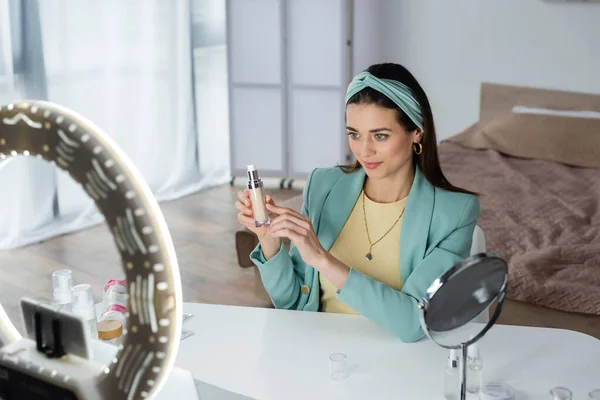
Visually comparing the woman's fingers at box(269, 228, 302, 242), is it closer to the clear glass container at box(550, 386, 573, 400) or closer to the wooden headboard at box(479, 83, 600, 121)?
the clear glass container at box(550, 386, 573, 400)

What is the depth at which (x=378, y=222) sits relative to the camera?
1.94 metres

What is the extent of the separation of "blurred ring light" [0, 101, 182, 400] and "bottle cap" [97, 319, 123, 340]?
94 centimetres

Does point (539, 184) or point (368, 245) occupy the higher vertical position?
point (368, 245)

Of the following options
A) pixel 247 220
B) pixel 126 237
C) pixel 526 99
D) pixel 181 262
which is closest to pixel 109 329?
pixel 247 220

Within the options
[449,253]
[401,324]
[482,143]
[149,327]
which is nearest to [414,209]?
[449,253]

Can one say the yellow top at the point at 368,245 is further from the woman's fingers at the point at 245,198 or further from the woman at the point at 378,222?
the woman's fingers at the point at 245,198

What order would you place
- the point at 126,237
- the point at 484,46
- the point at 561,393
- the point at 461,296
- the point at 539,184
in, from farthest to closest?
1. the point at 484,46
2. the point at 539,184
3. the point at 561,393
4. the point at 461,296
5. the point at 126,237

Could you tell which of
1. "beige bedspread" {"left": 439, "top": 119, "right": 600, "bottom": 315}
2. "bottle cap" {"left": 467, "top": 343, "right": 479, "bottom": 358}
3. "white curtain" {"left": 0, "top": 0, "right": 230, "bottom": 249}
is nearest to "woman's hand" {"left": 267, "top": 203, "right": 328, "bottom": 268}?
"bottle cap" {"left": 467, "top": 343, "right": 479, "bottom": 358}

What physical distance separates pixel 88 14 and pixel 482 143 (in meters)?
2.11

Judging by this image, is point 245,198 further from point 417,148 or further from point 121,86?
point 121,86

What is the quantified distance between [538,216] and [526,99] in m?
1.38

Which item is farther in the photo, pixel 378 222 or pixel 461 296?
pixel 378 222

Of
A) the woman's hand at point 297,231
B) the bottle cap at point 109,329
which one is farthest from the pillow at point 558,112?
the bottle cap at point 109,329

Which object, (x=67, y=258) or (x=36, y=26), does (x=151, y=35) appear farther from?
(x=67, y=258)
